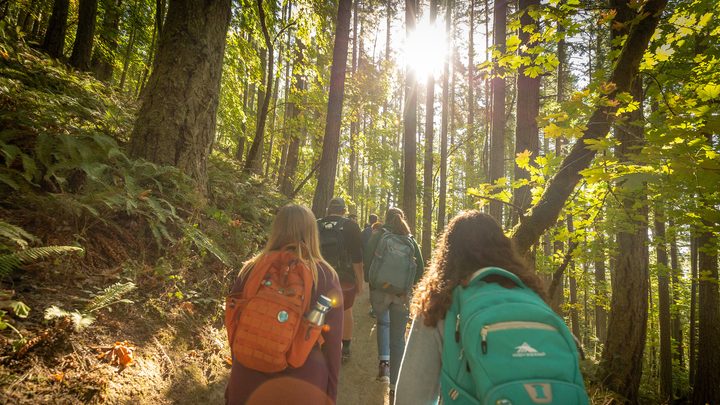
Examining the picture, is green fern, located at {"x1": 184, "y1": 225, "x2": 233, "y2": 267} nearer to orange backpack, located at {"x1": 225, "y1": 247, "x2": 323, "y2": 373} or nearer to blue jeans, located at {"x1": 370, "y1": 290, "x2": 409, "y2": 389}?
blue jeans, located at {"x1": 370, "y1": 290, "x2": 409, "y2": 389}

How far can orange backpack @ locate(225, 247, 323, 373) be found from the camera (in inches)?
75.5

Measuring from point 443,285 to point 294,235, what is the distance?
1.11 m

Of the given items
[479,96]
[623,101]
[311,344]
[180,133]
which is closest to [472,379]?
[311,344]

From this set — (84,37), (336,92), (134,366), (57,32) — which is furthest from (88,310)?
(57,32)

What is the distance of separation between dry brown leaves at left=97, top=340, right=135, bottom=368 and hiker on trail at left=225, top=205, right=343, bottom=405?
1.36m

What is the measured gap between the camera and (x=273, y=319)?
76.4 inches

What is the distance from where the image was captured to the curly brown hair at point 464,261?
171 cm

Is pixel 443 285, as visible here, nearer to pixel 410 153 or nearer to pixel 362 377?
pixel 362 377

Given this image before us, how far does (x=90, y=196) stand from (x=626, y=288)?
28.9ft

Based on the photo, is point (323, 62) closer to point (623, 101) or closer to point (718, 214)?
point (623, 101)

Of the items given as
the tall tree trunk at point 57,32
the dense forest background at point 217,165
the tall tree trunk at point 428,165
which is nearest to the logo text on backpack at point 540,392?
the dense forest background at point 217,165

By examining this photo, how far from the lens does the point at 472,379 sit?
4.50 feet

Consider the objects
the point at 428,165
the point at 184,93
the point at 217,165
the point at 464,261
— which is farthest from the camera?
the point at 428,165

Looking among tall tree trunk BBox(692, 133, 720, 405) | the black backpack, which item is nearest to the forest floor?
the black backpack
